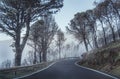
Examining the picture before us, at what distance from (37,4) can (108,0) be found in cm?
2609

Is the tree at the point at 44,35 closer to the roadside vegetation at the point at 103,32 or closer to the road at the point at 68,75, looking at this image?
the roadside vegetation at the point at 103,32

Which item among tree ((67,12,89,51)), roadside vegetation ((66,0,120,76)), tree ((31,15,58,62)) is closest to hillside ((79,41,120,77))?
roadside vegetation ((66,0,120,76))

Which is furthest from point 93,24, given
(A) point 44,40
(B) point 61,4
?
(B) point 61,4

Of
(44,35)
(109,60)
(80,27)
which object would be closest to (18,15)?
(109,60)

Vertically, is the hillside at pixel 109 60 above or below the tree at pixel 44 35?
below

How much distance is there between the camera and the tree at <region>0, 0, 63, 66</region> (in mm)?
30125

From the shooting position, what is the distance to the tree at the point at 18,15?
30.1 m

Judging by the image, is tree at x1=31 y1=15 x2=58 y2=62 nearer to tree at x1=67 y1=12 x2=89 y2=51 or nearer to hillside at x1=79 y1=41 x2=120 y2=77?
tree at x1=67 y1=12 x2=89 y2=51

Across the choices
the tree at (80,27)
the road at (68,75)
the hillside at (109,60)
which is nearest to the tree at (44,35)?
the tree at (80,27)

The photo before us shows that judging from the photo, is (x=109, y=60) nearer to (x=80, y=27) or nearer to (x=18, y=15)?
(x=18, y=15)

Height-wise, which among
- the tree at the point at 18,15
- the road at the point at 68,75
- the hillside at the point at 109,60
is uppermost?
the tree at the point at 18,15

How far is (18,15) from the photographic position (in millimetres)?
30594

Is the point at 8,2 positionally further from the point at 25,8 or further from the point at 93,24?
the point at 93,24

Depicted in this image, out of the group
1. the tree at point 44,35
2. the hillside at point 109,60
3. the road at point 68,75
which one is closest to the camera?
the road at point 68,75
